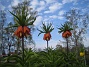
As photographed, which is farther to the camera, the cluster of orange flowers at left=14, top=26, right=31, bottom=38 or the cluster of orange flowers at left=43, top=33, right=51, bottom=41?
the cluster of orange flowers at left=43, top=33, right=51, bottom=41

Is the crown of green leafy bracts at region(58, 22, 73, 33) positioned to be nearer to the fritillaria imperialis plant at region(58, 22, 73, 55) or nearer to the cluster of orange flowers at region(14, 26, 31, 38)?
the fritillaria imperialis plant at region(58, 22, 73, 55)

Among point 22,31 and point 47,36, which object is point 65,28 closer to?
point 47,36

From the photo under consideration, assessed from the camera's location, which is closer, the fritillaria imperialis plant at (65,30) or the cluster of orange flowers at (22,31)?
the cluster of orange flowers at (22,31)

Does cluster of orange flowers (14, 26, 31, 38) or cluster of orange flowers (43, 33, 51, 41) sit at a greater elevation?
cluster of orange flowers (14, 26, 31, 38)

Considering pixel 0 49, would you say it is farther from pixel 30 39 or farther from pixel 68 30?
pixel 68 30

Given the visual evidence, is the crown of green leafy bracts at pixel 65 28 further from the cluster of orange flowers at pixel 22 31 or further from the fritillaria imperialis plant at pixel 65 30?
the cluster of orange flowers at pixel 22 31

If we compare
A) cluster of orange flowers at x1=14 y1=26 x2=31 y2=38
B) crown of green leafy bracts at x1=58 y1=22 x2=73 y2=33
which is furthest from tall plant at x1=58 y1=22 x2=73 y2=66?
cluster of orange flowers at x1=14 y1=26 x2=31 y2=38

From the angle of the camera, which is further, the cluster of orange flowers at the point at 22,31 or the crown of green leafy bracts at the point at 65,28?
the crown of green leafy bracts at the point at 65,28

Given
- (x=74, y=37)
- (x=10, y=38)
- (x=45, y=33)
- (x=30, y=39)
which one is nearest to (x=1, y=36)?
(x=10, y=38)

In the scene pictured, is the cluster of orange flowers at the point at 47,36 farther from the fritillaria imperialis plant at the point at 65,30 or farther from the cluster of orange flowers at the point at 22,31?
the cluster of orange flowers at the point at 22,31

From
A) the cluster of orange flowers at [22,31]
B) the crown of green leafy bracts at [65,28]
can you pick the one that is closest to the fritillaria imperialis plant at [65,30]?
the crown of green leafy bracts at [65,28]

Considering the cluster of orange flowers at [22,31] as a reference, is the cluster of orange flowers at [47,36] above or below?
below

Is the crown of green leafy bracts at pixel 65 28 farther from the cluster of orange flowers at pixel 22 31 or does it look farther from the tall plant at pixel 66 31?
the cluster of orange flowers at pixel 22 31

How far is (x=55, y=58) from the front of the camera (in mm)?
9789
